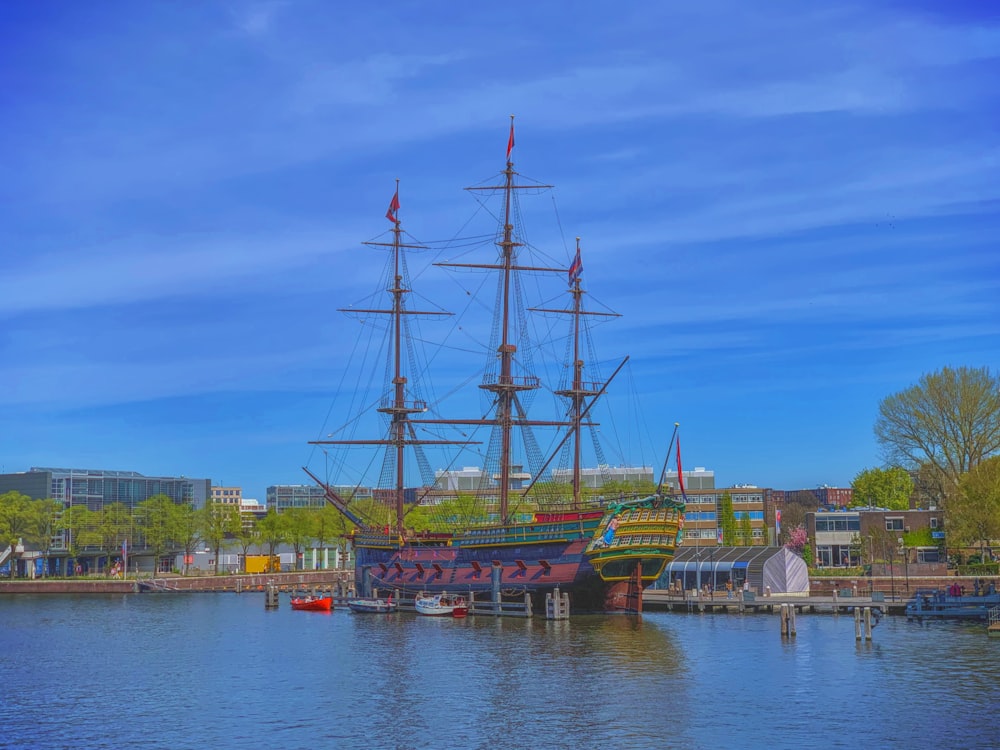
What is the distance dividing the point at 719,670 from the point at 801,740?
16.6 m

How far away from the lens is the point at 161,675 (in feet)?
193

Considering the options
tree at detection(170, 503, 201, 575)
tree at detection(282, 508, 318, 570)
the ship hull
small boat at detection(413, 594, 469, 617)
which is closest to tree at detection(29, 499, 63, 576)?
tree at detection(170, 503, 201, 575)

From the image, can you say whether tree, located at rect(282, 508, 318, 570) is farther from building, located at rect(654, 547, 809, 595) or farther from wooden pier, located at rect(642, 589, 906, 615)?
wooden pier, located at rect(642, 589, 906, 615)

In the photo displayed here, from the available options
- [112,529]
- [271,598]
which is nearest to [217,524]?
[112,529]

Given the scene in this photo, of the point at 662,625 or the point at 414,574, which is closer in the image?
the point at 662,625

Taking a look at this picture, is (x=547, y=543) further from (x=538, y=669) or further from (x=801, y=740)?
(x=801, y=740)

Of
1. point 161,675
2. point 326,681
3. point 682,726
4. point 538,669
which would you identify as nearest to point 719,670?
point 538,669

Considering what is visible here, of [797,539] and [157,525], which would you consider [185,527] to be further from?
[797,539]

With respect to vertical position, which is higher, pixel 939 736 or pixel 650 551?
pixel 650 551

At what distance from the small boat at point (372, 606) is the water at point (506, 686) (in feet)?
35.4

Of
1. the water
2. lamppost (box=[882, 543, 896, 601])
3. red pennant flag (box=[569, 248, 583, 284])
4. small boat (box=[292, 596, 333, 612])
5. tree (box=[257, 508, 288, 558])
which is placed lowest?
the water

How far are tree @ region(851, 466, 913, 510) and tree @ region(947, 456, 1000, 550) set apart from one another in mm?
57279

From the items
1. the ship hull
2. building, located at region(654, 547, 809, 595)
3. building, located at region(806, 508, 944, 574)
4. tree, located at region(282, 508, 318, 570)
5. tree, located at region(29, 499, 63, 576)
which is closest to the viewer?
the ship hull

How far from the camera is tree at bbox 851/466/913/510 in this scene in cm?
15688
